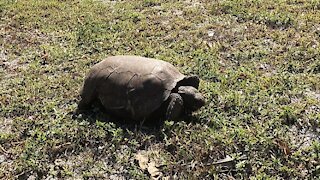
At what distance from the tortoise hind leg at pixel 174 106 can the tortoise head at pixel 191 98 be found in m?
0.07

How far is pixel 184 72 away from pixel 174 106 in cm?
131

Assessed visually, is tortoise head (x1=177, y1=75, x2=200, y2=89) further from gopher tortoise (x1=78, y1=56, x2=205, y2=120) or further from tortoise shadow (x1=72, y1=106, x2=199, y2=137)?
tortoise shadow (x1=72, y1=106, x2=199, y2=137)

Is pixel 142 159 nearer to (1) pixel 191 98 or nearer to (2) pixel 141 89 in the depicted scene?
(2) pixel 141 89

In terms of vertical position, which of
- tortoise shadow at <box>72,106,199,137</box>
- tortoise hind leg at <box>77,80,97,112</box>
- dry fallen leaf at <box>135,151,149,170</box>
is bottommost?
dry fallen leaf at <box>135,151,149,170</box>

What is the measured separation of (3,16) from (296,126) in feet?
18.5

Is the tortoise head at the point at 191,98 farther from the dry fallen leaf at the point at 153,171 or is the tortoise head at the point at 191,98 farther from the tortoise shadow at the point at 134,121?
the dry fallen leaf at the point at 153,171

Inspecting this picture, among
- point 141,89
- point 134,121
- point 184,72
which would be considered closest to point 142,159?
point 134,121

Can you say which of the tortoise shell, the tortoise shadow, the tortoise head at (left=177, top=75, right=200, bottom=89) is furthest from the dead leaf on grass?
the tortoise head at (left=177, top=75, right=200, bottom=89)

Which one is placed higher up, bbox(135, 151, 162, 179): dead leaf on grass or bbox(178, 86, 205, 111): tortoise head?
bbox(178, 86, 205, 111): tortoise head

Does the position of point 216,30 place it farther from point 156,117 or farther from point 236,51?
point 156,117

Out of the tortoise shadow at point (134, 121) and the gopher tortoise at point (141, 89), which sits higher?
the gopher tortoise at point (141, 89)

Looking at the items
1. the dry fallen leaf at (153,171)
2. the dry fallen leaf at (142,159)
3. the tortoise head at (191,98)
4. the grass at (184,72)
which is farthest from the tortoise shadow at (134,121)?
the dry fallen leaf at (153,171)

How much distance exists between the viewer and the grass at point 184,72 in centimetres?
365

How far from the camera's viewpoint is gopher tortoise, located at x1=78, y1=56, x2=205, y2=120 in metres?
3.95
